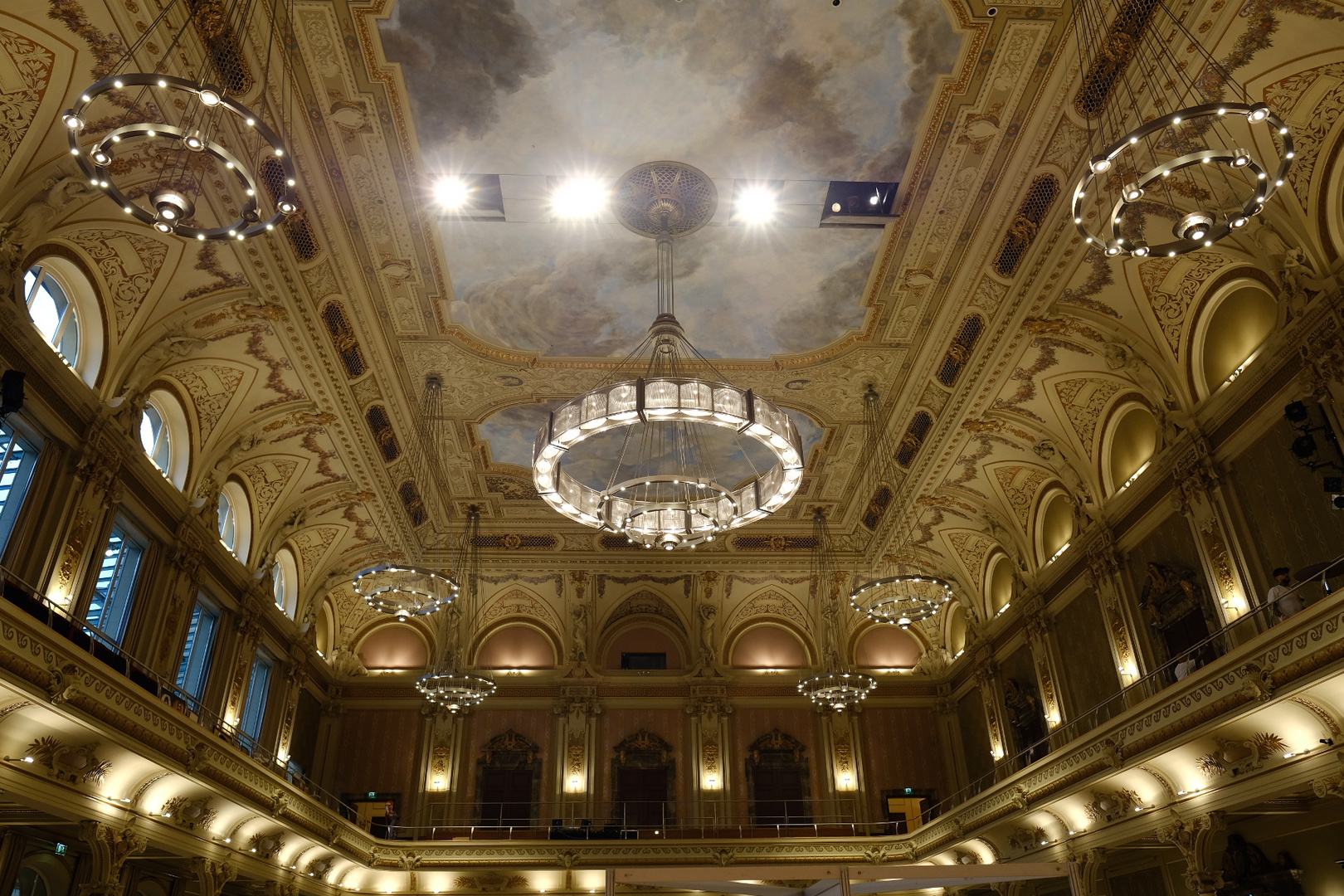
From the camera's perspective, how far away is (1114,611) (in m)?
15.6

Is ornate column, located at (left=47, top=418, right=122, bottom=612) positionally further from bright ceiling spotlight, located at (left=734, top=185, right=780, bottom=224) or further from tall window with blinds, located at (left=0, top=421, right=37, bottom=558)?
bright ceiling spotlight, located at (left=734, top=185, right=780, bottom=224)

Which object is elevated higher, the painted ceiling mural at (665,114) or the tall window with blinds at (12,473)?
the painted ceiling mural at (665,114)

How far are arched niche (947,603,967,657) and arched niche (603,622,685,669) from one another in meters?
6.91

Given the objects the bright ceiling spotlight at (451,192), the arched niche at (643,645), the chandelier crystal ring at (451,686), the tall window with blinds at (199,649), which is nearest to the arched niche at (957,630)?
the arched niche at (643,645)

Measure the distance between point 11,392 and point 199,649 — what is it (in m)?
7.91

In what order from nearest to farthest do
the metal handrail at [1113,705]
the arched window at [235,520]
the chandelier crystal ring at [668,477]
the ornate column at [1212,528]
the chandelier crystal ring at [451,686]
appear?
the chandelier crystal ring at [668,477]
the metal handrail at [1113,705]
the ornate column at [1212,528]
the arched window at [235,520]
the chandelier crystal ring at [451,686]

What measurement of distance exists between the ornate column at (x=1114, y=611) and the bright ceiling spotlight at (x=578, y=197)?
10180 millimetres

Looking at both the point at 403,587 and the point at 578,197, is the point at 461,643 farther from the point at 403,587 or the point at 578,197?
the point at 578,197

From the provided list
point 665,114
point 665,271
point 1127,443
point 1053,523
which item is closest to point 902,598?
point 1053,523

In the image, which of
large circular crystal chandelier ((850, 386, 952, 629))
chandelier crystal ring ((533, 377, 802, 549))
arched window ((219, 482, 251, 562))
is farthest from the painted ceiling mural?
arched window ((219, 482, 251, 562))

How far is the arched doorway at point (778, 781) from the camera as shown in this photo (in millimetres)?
22359

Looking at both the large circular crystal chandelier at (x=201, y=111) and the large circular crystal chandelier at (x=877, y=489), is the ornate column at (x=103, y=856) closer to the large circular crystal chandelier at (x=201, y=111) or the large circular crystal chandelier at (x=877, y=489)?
the large circular crystal chandelier at (x=201, y=111)

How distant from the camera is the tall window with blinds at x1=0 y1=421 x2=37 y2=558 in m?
11.1

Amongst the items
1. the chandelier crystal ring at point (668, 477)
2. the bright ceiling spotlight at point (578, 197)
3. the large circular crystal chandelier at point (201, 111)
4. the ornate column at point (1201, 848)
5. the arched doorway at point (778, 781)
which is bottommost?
the ornate column at point (1201, 848)
